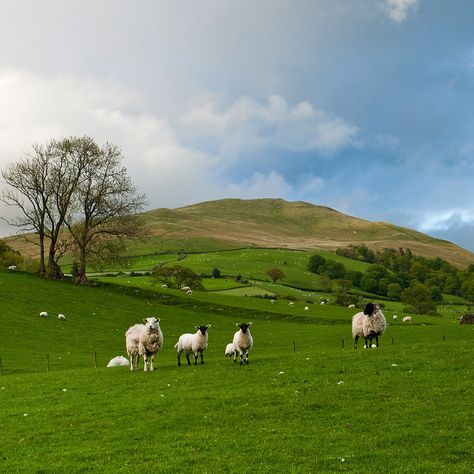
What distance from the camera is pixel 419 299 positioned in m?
131

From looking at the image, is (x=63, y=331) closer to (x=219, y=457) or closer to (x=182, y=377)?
(x=182, y=377)

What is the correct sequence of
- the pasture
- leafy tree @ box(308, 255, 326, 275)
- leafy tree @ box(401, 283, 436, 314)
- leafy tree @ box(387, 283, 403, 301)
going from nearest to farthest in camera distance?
the pasture, leafy tree @ box(401, 283, 436, 314), leafy tree @ box(387, 283, 403, 301), leafy tree @ box(308, 255, 326, 275)

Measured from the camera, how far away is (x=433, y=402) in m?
16.9

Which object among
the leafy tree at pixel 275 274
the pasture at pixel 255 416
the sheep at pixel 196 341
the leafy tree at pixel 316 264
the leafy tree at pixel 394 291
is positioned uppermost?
the leafy tree at pixel 316 264

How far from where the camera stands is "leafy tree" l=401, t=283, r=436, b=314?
404 feet

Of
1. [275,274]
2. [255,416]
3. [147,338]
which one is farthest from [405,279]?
[255,416]

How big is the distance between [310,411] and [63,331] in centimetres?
4103

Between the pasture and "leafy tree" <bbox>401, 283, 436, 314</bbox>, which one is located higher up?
"leafy tree" <bbox>401, 283, 436, 314</bbox>

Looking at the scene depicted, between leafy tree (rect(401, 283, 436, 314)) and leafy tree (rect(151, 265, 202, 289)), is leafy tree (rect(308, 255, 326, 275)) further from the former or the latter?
leafy tree (rect(151, 265, 202, 289))

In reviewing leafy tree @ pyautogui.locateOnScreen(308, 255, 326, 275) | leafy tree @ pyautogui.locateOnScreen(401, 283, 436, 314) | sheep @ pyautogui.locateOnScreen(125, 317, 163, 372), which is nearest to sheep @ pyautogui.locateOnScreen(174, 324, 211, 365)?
sheep @ pyautogui.locateOnScreen(125, 317, 163, 372)

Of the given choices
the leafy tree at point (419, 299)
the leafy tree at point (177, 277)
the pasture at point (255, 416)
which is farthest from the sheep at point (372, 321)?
the leafy tree at point (419, 299)

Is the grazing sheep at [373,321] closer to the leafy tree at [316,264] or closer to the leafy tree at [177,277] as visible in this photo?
the leafy tree at [177,277]

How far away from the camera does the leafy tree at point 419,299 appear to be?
123 m

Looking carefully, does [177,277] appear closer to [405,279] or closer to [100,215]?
[100,215]
